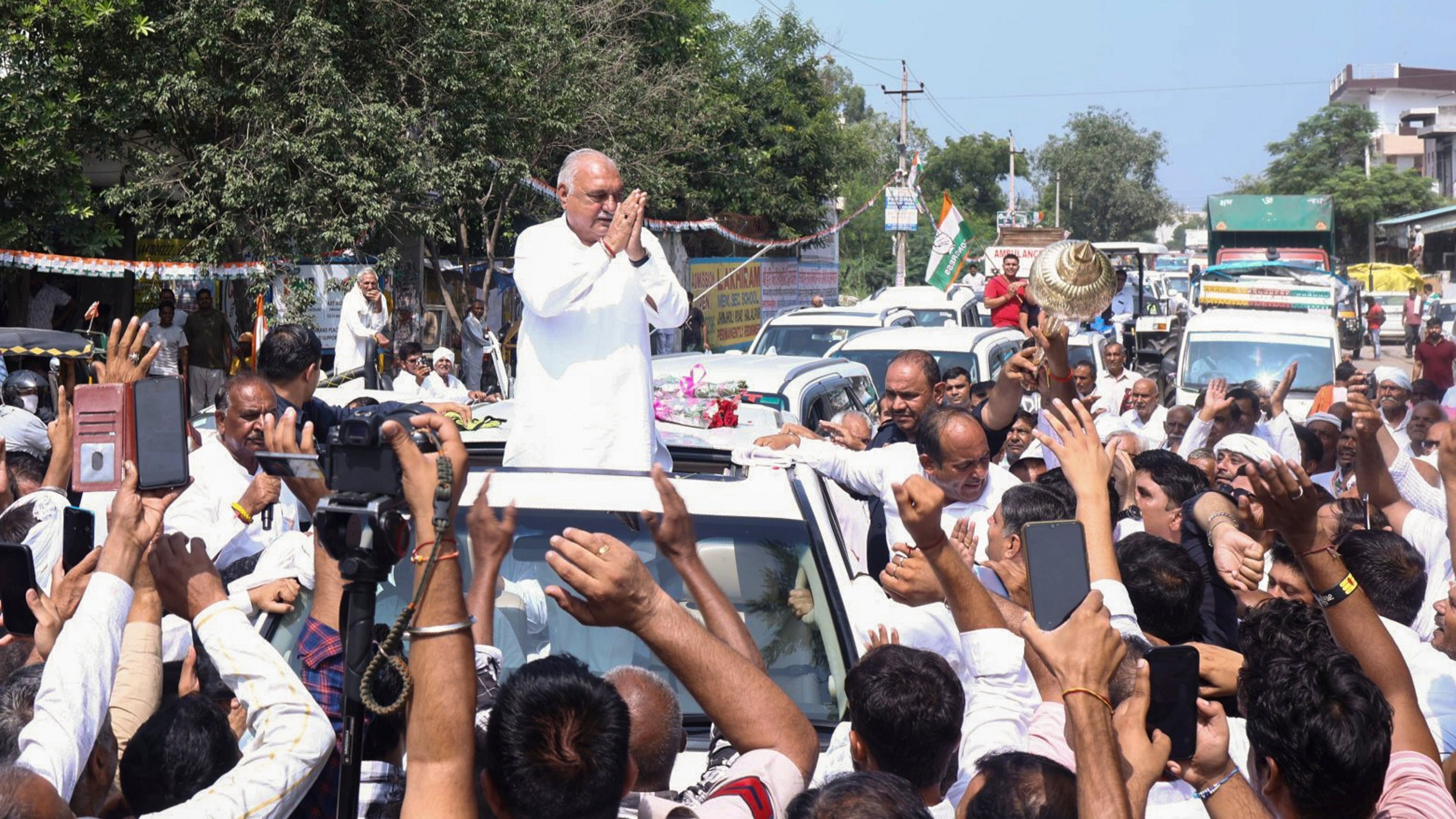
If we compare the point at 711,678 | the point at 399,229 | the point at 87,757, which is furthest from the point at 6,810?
the point at 399,229

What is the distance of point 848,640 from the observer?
3895mm

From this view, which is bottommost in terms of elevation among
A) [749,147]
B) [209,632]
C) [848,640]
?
[848,640]

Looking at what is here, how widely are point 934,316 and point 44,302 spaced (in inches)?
410

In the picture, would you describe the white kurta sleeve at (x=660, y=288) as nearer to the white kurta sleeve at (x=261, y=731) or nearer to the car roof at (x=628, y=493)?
the car roof at (x=628, y=493)

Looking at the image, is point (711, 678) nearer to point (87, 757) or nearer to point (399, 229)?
point (87, 757)

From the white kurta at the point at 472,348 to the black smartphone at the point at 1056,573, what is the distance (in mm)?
17769

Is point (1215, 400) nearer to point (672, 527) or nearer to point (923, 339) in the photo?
point (672, 527)

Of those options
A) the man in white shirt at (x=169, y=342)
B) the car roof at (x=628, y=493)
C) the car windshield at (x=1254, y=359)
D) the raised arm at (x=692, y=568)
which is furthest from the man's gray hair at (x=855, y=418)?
the man in white shirt at (x=169, y=342)

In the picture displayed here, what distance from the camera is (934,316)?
17953mm

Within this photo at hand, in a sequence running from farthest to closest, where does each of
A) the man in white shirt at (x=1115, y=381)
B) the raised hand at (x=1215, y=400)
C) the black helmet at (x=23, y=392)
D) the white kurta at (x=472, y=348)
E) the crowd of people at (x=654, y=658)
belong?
1. the white kurta at (x=472, y=348)
2. the man in white shirt at (x=1115, y=381)
3. the black helmet at (x=23, y=392)
4. the raised hand at (x=1215, y=400)
5. the crowd of people at (x=654, y=658)

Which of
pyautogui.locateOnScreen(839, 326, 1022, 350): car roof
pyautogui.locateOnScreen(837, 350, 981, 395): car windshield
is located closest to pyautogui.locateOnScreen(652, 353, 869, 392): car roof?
pyautogui.locateOnScreen(837, 350, 981, 395): car windshield

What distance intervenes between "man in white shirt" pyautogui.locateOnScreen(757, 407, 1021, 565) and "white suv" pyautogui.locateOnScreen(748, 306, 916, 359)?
8667 mm

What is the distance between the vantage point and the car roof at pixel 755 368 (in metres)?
8.49

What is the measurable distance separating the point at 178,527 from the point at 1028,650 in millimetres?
2958
